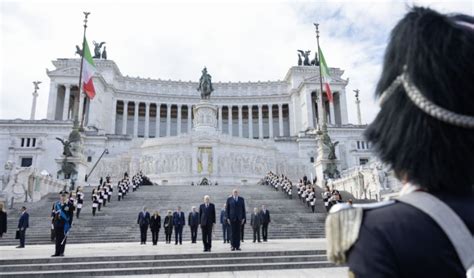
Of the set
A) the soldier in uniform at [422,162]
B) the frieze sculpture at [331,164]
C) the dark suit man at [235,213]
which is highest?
the frieze sculpture at [331,164]

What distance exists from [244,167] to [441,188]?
4306 centimetres

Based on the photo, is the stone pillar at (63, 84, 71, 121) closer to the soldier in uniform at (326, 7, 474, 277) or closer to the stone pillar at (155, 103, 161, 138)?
the stone pillar at (155, 103, 161, 138)

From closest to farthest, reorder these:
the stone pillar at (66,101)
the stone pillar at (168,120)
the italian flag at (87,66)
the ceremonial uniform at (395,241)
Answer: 1. the ceremonial uniform at (395,241)
2. the italian flag at (87,66)
3. the stone pillar at (66,101)
4. the stone pillar at (168,120)

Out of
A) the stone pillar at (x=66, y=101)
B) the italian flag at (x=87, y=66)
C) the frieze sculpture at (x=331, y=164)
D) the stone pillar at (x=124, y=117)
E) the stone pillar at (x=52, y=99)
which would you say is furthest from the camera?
the stone pillar at (x=124, y=117)

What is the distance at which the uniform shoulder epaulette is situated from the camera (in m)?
1.34

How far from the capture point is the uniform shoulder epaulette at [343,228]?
52.8 inches

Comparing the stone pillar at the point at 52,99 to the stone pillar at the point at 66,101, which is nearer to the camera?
the stone pillar at the point at 52,99

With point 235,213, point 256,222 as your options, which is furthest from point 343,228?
point 256,222

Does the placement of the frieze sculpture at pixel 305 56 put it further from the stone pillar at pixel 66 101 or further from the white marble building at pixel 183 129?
the stone pillar at pixel 66 101

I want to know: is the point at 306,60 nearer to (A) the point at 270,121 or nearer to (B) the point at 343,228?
(A) the point at 270,121

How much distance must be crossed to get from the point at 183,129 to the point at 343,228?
8069cm

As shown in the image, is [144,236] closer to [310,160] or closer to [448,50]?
[448,50]

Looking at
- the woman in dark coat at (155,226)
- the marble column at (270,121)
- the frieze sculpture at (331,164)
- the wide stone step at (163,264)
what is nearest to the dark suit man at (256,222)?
the woman in dark coat at (155,226)

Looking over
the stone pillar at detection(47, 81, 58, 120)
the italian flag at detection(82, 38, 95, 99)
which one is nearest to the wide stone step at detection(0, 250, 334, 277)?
the italian flag at detection(82, 38, 95, 99)
